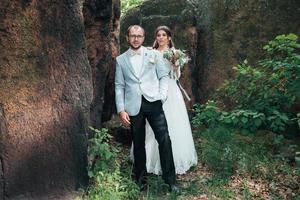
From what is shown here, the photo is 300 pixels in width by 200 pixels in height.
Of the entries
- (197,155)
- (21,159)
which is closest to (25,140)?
(21,159)

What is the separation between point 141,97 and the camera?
18.5ft

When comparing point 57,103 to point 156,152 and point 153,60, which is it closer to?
point 153,60

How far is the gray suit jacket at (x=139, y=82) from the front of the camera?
5637 millimetres

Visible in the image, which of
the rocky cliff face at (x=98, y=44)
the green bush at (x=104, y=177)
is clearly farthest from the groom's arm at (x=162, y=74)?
the green bush at (x=104, y=177)

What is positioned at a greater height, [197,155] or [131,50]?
[131,50]

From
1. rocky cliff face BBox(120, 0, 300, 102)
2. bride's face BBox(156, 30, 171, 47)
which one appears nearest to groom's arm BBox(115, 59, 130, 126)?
bride's face BBox(156, 30, 171, 47)

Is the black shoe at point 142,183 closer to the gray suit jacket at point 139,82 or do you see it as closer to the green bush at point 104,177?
the green bush at point 104,177

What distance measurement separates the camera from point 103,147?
5.24 metres

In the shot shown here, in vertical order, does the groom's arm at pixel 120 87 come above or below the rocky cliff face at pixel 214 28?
below

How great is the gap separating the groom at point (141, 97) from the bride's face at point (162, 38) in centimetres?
47

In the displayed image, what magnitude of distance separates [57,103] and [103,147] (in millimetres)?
767

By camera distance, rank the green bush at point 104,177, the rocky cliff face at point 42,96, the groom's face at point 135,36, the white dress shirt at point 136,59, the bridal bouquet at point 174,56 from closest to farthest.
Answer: the rocky cliff face at point 42,96
the green bush at point 104,177
the groom's face at point 135,36
the white dress shirt at point 136,59
the bridal bouquet at point 174,56

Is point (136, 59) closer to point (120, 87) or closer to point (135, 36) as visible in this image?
point (135, 36)

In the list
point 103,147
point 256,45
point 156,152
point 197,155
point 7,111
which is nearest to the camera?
point 7,111
